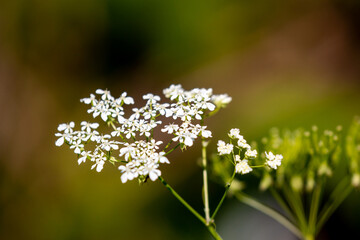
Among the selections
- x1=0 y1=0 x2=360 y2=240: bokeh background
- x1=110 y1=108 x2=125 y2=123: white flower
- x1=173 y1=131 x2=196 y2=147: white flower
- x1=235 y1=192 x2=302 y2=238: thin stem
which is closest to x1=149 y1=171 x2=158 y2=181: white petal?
x1=173 y1=131 x2=196 y2=147: white flower

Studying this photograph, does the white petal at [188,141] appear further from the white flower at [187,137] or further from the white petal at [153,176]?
the white petal at [153,176]

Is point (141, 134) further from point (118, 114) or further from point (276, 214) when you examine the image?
point (276, 214)

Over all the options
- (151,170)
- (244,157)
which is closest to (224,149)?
(244,157)

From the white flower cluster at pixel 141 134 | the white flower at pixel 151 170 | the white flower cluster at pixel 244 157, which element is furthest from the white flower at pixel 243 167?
the white flower at pixel 151 170

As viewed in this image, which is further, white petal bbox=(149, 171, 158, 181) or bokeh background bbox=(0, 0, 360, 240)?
bokeh background bbox=(0, 0, 360, 240)

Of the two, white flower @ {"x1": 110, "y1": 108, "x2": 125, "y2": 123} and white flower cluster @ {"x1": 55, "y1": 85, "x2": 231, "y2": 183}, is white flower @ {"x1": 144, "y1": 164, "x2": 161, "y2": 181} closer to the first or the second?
white flower cluster @ {"x1": 55, "y1": 85, "x2": 231, "y2": 183}

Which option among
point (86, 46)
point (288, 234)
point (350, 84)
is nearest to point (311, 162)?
point (288, 234)

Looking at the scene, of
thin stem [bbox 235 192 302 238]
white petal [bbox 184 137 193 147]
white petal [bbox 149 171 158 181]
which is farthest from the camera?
thin stem [bbox 235 192 302 238]

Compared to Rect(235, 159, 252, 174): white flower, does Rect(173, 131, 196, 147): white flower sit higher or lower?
higher

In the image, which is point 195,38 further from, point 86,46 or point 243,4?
point 86,46
